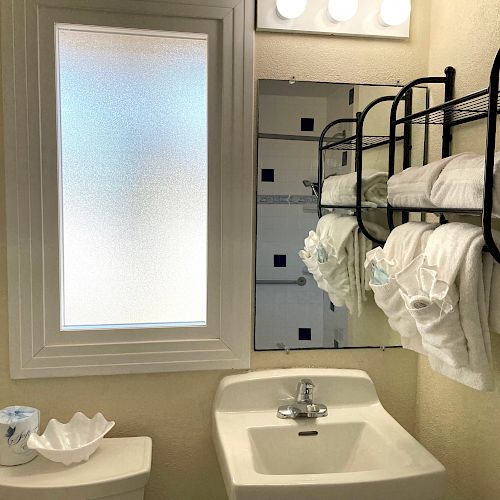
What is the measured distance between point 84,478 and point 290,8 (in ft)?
4.59

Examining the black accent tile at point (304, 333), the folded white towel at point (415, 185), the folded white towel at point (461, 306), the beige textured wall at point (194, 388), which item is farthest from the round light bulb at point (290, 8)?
the black accent tile at point (304, 333)

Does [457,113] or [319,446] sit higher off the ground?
[457,113]

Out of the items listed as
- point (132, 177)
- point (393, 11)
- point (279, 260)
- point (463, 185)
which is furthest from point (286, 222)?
point (393, 11)

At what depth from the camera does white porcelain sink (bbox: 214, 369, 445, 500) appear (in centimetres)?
120

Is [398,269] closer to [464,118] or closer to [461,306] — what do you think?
[461,306]

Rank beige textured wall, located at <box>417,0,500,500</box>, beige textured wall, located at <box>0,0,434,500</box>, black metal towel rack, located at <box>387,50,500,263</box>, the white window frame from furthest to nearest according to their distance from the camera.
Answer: beige textured wall, located at <box>0,0,434,500</box>, the white window frame, beige textured wall, located at <box>417,0,500,500</box>, black metal towel rack, located at <box>387,50,500,263</box>

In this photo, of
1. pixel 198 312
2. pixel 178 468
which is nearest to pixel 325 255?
pixel 198 312

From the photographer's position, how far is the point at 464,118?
1388 mm

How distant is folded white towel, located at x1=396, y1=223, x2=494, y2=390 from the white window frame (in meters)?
0.61

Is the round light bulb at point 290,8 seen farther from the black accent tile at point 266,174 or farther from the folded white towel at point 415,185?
the folded white towel at point 415,185

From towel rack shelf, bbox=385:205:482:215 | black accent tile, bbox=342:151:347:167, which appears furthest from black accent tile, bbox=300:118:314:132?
towel rack shelf, bbox=385:205:482:215

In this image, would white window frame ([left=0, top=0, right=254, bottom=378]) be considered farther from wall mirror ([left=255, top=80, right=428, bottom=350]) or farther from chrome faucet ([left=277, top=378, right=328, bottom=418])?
chrome faucet ([left=277, top=378, right=328, bottom=418])

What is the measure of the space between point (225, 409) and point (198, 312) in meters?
0.30

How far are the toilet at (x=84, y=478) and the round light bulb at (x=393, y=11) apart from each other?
4.73ft
